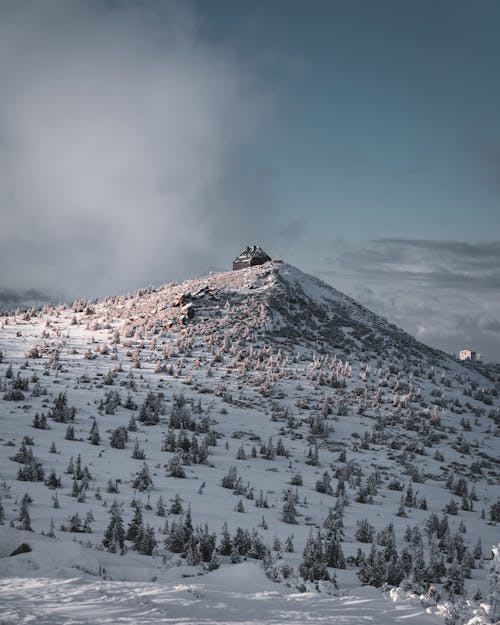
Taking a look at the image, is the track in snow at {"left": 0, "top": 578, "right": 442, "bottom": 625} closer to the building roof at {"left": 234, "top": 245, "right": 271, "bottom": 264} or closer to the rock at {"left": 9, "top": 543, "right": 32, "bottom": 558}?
the rock at {"left": 9, "top": 543, "right": 32, "bottom": 558}

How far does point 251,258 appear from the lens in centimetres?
6781

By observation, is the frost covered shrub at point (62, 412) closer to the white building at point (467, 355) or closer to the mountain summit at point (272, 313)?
the mountain summit at point (272, 313)

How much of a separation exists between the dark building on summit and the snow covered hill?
48.6 feet

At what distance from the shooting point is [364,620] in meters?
8.52

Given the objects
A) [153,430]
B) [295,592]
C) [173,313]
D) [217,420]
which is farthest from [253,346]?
[295,592]

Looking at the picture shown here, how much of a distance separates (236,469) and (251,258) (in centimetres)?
4944

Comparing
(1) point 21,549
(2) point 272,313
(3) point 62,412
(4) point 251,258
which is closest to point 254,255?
(4) point 251,258

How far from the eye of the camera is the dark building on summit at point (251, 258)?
6756 cm

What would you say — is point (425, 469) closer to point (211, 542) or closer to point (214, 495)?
point (214, 495)

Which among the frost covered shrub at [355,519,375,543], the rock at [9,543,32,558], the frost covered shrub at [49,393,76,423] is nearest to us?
the rock at [9,543,32,558]

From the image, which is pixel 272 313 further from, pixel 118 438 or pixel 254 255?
pixel 118 438

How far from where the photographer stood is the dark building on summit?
2660 inches

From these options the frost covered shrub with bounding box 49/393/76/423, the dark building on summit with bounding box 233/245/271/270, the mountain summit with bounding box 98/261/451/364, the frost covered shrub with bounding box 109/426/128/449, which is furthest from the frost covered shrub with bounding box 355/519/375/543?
the dark building on summit with bounding box 233/245/271/270

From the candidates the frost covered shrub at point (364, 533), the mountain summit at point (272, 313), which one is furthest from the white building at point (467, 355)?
the frost covered shrub at point (364, 533)
